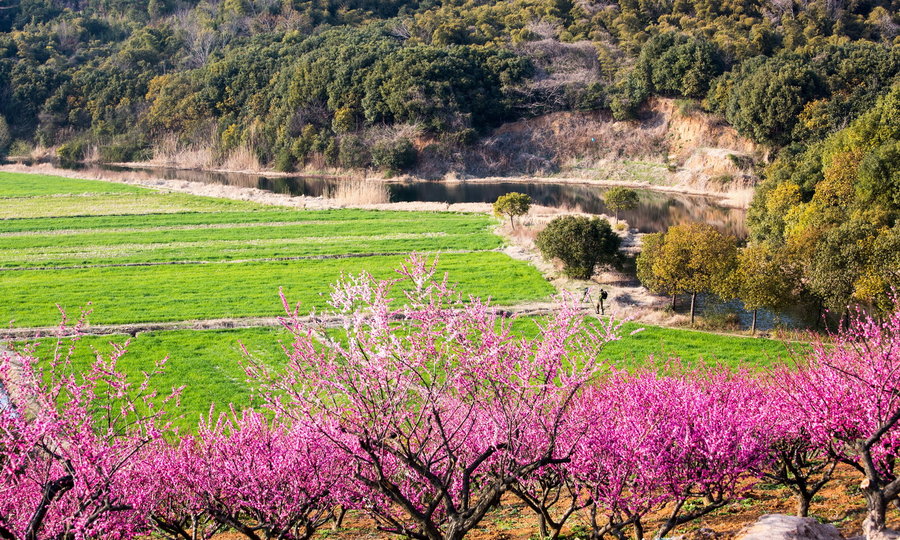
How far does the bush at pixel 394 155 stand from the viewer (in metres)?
82.6

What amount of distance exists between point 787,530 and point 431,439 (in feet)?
17.4

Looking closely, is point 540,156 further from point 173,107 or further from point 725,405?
point 725,405

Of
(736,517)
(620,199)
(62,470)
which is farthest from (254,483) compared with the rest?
(620,199)

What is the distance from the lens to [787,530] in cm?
898

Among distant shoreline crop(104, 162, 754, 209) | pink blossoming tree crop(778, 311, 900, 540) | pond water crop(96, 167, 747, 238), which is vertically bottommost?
pink blossoming tree crop(778, 311, 900, 540)

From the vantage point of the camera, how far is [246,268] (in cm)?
3800

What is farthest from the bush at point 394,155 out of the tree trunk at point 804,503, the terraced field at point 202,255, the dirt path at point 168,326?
the tree trunk at point 804,503

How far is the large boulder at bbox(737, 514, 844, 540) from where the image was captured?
29.3ft

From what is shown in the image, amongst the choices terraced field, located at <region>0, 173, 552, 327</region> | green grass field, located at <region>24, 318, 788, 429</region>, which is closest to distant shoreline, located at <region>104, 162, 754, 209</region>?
→ terraced field, located at <region>0, 173, 552, 327</region>

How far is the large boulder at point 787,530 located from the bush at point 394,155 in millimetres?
75025

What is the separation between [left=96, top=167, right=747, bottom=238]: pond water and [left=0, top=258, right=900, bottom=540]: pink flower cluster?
Answer: 126ft

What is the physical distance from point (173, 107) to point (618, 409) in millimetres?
101169

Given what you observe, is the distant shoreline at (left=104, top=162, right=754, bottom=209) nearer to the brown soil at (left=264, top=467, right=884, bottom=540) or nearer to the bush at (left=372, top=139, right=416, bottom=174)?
the bush at (left=372, top=139, right=416, bottom=174)

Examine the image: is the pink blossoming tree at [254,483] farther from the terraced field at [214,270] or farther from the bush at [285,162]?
the bush at [285,162]
